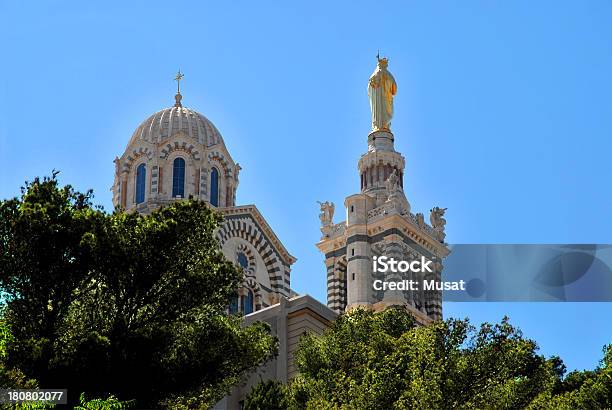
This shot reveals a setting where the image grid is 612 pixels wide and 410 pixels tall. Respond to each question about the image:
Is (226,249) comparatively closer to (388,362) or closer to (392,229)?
(392,229)

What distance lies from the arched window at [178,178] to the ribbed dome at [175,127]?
1.39m

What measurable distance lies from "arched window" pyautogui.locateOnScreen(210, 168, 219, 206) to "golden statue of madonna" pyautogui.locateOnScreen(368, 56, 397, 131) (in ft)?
38.4

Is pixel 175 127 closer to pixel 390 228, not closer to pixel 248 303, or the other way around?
pixel 248 303

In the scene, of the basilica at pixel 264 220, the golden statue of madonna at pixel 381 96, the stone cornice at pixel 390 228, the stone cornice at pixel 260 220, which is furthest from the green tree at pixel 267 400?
the golden statue of madonna at pixel 381 96

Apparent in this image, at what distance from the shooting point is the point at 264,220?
52.1m

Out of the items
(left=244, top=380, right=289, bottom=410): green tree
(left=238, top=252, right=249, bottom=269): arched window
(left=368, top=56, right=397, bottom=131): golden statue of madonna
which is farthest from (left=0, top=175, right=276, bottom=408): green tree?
(left=368, top=56, right=397, bottom=131): golden statue of madonna

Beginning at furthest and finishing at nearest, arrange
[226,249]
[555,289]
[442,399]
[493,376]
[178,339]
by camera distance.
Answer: [226,249]
[555,289]
[493,376]
[442,399]
[178,339]

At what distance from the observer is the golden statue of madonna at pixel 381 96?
61.3 m

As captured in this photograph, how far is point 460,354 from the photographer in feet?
96.5

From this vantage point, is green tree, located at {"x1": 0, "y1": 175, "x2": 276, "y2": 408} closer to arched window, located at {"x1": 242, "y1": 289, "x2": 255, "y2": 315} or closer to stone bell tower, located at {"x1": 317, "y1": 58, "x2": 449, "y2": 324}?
arched window, located at {"x1": 242, "y1": 289, "x2": 255, "y2": 315}

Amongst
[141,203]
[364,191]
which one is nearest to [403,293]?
[364,191]

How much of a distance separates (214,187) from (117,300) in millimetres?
28504

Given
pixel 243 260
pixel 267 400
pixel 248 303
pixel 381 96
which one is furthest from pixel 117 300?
pixel 381 96

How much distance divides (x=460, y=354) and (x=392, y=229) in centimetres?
2512
